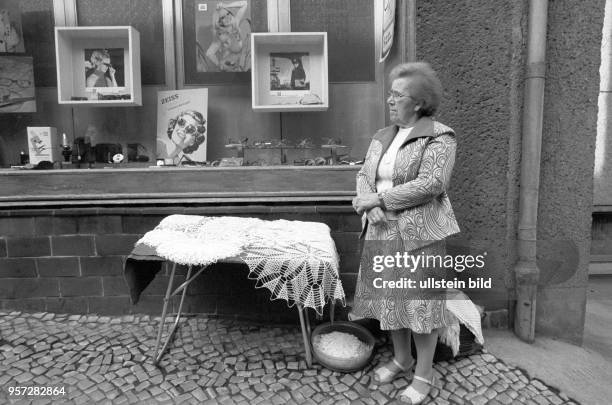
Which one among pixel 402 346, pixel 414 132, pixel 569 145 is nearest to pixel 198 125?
pixel 414 132

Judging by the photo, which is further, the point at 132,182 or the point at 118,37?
the point at 118,37

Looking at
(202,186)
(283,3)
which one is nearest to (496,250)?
(202,186)

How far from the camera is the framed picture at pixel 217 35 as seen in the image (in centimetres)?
361

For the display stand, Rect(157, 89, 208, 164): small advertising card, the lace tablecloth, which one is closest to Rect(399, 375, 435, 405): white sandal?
the lace tablecloth

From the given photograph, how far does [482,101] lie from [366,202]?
135cm

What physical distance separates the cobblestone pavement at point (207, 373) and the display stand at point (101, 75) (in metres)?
1.88

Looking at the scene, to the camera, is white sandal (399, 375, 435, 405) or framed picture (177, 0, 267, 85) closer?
white sandal (399, 375, 435, 405)

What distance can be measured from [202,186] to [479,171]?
212cm

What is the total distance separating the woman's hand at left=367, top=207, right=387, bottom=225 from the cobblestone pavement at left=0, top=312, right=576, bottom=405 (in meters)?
1.04

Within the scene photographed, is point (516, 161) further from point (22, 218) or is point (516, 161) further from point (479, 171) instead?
point (22, 218)

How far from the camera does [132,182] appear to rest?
3375mm

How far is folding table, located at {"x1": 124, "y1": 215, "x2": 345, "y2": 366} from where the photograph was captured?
236 cm

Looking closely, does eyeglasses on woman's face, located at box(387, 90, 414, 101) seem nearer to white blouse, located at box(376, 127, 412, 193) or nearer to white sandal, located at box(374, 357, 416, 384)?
white blouse, located at box(376, 127, 412, 193)

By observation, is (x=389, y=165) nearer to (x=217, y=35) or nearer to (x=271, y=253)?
(x=271, y=253)
